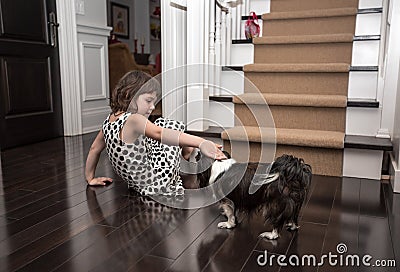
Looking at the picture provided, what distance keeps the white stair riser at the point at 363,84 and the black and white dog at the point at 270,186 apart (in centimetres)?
125

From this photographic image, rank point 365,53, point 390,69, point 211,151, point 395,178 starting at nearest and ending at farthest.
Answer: point 211,151 → point 395,178 → point 390,69 → point 365,53

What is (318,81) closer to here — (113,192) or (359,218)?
(359,218)

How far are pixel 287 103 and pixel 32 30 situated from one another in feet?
7.67

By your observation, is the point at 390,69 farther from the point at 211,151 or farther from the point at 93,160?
the point at 93,160

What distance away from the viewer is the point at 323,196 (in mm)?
1870

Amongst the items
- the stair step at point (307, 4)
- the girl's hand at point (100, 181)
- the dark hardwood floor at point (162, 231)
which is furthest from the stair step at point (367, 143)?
the girl's hand at point (100, 181)

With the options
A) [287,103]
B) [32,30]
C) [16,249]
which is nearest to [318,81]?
[287,103]

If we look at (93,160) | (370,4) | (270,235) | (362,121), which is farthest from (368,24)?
(93,160)

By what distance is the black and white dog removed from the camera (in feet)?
4.43

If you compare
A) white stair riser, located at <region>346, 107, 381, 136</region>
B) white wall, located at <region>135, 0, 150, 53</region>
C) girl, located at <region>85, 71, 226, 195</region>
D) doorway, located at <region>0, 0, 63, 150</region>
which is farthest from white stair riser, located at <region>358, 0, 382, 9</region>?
white wall, located at <region>135, 0, 150, 53</region>

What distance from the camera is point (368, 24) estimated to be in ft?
8.55

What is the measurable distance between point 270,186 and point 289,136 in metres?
0.94

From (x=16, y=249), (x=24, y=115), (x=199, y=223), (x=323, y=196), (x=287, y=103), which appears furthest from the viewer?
(x=24, y=115)

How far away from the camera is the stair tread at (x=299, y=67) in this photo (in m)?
2.39
